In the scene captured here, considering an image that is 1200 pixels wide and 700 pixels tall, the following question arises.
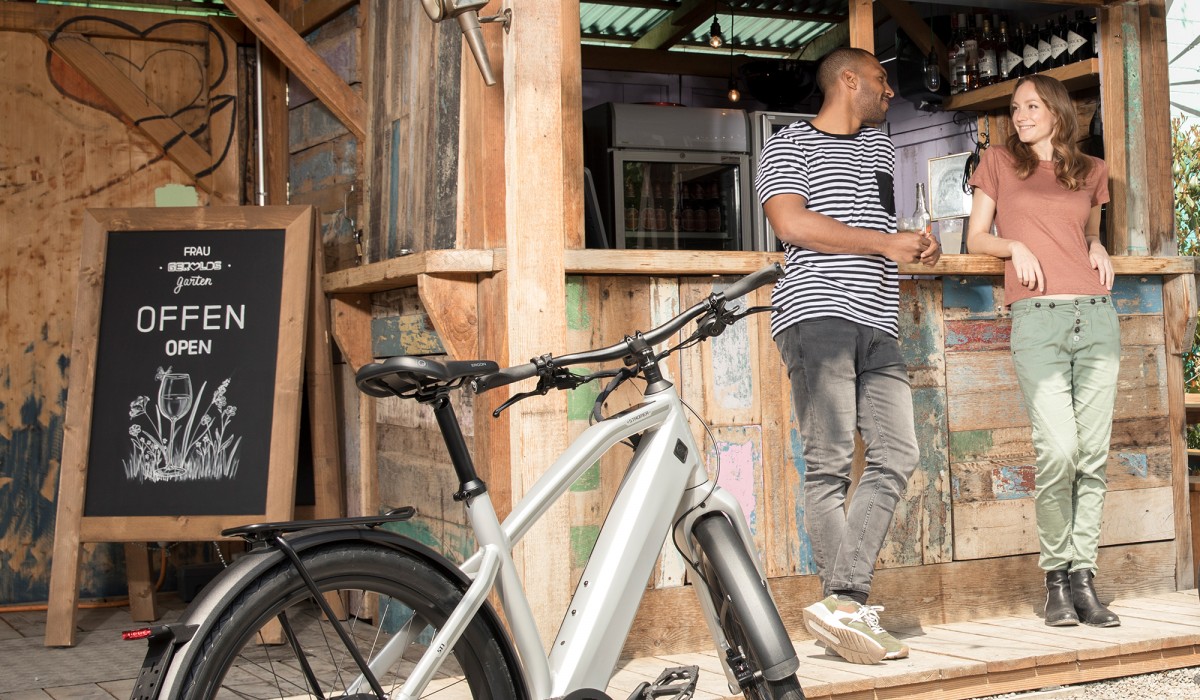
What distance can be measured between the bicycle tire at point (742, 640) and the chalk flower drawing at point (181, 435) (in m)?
2.34

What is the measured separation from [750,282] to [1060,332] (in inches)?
74.5

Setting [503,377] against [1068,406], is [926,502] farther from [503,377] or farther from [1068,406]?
[503,377]

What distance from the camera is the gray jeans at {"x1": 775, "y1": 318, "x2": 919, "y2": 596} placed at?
11.4 ft

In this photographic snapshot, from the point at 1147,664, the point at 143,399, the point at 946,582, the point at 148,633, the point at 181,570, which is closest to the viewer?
the point at 148,633

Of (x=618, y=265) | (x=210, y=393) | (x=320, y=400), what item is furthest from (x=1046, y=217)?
(x=210, y=393)

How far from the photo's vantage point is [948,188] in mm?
6461

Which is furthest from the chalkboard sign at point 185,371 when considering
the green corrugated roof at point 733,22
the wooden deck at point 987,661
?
the green corrugated roof at point 733,22

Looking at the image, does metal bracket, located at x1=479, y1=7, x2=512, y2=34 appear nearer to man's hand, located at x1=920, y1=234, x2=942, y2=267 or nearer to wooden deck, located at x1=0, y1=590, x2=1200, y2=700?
man's hand, located at x1=920, y1=234, x2=942, y2=267

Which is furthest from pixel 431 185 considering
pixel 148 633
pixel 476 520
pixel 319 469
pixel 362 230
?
pixel 148 633

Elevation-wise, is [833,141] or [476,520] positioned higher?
[833,141]

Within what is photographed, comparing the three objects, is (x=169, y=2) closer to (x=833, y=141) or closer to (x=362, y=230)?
(x=362, y=230)

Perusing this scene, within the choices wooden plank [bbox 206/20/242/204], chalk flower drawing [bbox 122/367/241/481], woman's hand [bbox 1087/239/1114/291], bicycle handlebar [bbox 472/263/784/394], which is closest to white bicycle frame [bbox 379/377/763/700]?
bicycle handlebar [bbox 472/263/784/394]

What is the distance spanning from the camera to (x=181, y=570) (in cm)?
520

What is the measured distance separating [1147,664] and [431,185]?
8.21 feet
